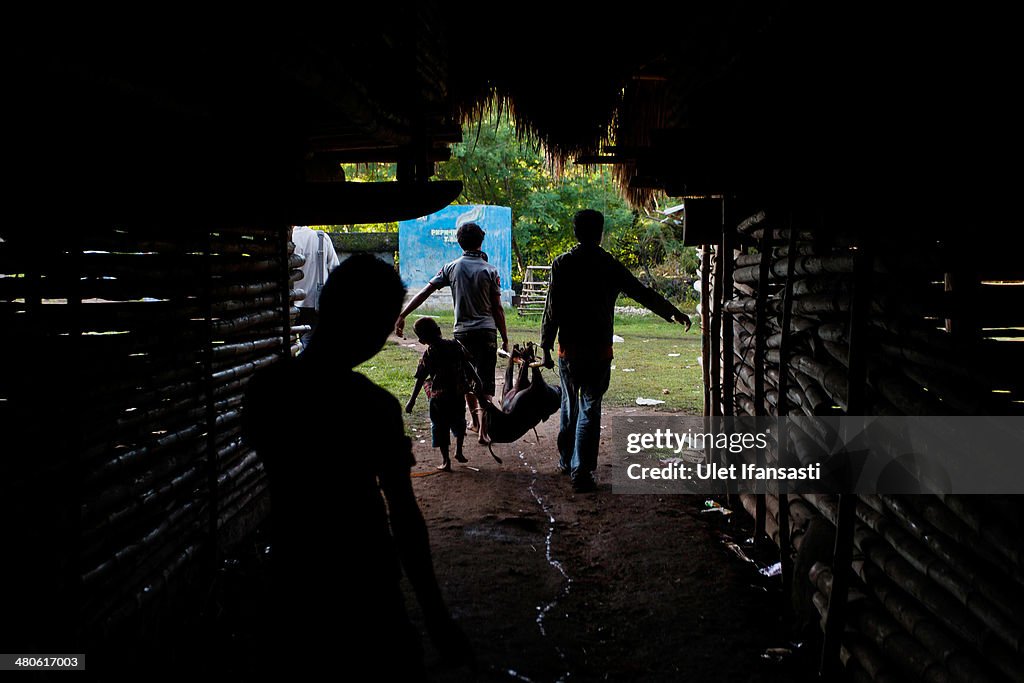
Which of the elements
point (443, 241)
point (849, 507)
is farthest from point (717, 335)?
point (443, 241)

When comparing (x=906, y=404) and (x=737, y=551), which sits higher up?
(x=906, y=404)

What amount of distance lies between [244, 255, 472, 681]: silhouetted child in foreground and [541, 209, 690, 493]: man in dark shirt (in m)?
3.93

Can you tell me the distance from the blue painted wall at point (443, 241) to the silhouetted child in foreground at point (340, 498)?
60.6ft

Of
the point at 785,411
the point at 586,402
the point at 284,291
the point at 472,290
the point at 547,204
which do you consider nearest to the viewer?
the point at 785,411

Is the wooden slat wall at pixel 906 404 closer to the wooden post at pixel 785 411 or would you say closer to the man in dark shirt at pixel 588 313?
the wooden post at pixel 785 411

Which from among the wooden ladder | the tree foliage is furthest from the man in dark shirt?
the tree foliage

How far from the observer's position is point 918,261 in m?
2.69

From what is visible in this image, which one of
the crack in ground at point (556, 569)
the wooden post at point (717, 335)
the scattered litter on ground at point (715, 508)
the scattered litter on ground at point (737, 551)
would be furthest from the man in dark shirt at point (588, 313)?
the scattered litter on ground at point (737, 551)

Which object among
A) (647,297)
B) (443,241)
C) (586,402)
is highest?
(443,241)

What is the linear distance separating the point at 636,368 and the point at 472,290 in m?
5.65

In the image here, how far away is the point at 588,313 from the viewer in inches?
228

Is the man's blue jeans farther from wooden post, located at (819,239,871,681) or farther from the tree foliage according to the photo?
the tree foliage

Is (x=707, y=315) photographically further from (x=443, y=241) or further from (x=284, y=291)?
(x=443, y=241)

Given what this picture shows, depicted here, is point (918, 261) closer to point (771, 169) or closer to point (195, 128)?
point (771, 169)
